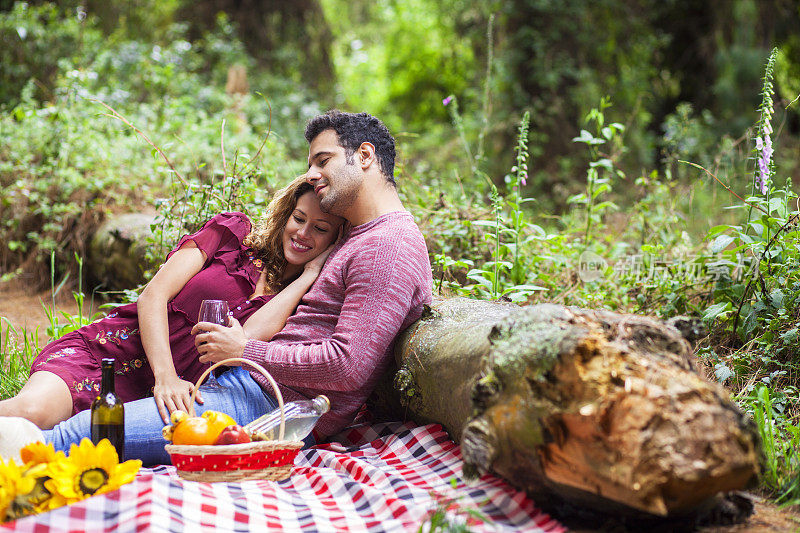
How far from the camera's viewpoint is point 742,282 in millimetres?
3525

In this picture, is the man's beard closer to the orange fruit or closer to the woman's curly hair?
the woman's curly hair

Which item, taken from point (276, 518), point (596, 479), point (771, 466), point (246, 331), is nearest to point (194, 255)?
point (246, 331)

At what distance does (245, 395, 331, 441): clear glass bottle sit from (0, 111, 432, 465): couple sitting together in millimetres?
82

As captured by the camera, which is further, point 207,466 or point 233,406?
point 233,406

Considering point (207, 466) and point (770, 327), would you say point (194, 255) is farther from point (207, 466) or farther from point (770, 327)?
point (770, 327)

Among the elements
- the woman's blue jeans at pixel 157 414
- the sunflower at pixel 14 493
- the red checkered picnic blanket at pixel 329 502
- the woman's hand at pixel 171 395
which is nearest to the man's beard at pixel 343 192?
the woman's blue jeans at pixel 157 414

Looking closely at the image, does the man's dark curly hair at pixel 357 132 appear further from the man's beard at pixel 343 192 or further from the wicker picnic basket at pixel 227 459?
the wicker picnic basket at pixel 227 459

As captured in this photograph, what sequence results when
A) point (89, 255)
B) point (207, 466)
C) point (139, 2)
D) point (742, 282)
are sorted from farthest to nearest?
point (139, 2) < point (89, 255) < point (742, 282) < point (207, 466)

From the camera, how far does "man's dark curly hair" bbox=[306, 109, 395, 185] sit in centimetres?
303

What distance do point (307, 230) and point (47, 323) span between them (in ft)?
9.45

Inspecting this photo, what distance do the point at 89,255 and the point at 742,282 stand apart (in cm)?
493

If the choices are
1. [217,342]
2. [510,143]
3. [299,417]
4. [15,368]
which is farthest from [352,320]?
[510,143]

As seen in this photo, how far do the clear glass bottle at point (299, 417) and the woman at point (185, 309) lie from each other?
0.34m

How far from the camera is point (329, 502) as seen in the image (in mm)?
2303
